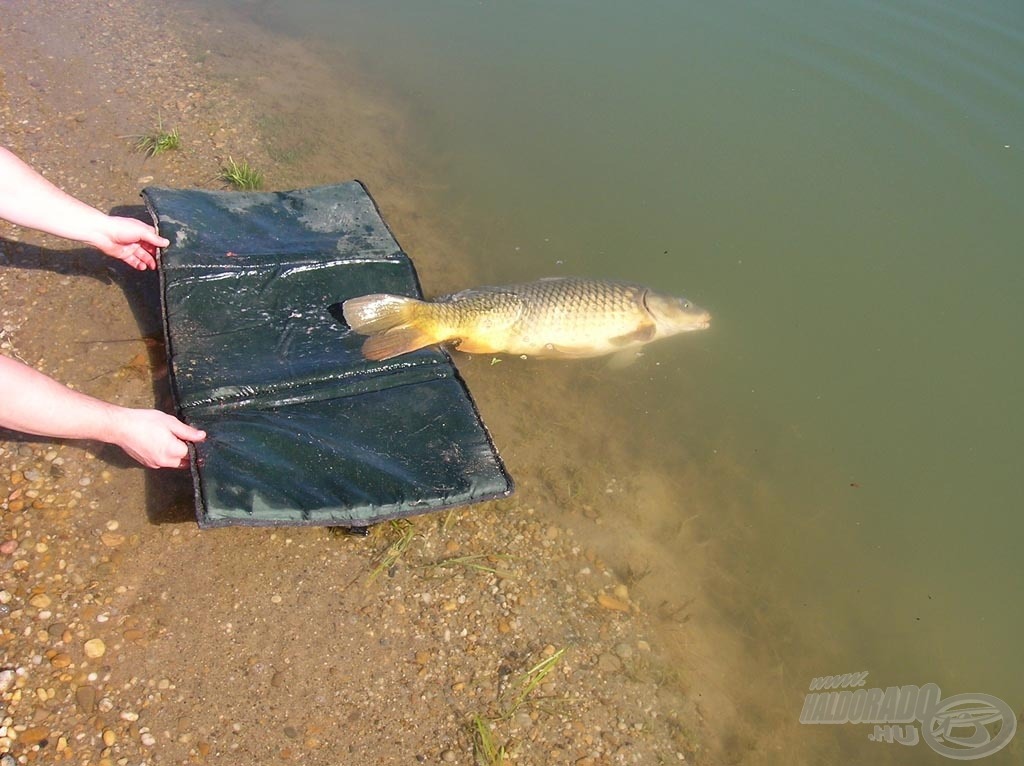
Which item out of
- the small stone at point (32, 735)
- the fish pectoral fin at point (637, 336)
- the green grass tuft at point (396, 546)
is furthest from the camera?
the fish pectoral fin at point (637, 336)

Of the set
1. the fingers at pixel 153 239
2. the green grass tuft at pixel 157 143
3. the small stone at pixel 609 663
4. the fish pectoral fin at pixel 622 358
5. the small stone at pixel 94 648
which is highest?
the fingers at pixel 153 239

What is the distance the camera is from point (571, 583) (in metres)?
2.90

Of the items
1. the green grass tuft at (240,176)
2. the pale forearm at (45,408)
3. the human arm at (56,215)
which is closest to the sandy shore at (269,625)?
the human arm at (56,215)

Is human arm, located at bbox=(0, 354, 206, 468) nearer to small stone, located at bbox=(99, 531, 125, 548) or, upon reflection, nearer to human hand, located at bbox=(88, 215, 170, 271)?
small stone, located at bbox=(99, 531, 125, 548)

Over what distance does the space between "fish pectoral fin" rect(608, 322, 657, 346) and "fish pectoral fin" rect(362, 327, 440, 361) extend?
1104 mm

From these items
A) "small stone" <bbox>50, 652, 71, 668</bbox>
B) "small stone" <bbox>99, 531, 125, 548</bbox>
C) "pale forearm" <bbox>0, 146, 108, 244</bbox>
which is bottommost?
"small stone" <bbox>50, 652, 71, 668</bbox>

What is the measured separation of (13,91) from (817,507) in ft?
17.4

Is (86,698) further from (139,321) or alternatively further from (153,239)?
(153,239)

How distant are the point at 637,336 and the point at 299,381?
1.78 meters

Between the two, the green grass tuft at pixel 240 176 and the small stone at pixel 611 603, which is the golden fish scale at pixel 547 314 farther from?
the green grass tuft at pixel 240 176

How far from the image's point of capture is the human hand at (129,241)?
3.01 metres

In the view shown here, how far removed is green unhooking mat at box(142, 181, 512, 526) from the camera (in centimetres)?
255

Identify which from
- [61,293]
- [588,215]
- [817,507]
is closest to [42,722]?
[61,293]

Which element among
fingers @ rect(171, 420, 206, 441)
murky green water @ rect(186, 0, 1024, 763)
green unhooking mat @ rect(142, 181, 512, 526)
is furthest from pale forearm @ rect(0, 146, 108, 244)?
murky green water @ rect(186, 0, 1024, 763)
